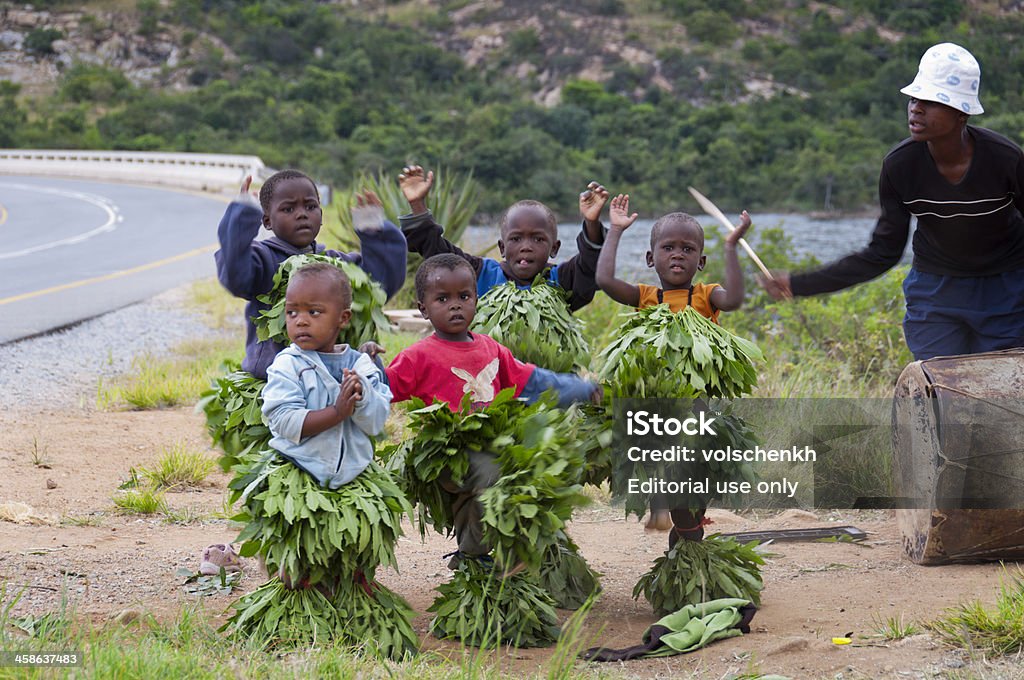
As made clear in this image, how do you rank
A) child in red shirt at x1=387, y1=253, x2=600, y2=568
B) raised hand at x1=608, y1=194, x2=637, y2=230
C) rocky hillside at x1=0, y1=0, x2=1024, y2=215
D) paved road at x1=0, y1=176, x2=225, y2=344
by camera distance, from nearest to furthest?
child in red shirt at x1=387, y1=253, x2=600, y2=568, raised hand at x1=608, y1=194, x2=637, y2=230, paved road at x1=0, y1=176, x2=225, y2=344, rocky hillside at x1=0, y1=0, x2=1024, y2=215

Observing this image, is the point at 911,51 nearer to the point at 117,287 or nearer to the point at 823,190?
the point at 823,190

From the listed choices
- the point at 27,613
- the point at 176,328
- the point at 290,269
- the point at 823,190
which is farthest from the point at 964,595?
the point at 823,190

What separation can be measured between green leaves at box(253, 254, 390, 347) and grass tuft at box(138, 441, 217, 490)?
280 centimetres

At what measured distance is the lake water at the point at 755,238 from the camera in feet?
52.0

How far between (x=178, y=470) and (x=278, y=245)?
296 cm

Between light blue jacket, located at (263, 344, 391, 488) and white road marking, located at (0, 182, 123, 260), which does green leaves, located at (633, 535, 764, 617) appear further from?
white road marking, located at (0, 182, 123, 260)

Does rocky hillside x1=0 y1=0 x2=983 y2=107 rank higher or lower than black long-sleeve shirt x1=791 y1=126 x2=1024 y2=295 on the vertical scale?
higher

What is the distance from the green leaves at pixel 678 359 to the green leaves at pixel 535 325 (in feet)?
0.69

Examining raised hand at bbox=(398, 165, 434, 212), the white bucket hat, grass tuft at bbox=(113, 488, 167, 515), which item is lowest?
grass tuft at bbox=(113, 488, 167, 515)

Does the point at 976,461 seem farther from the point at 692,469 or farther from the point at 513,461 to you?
the point at 513,461

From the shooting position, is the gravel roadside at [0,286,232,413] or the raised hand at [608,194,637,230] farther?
the gravel roadside at [0,286,232,413]

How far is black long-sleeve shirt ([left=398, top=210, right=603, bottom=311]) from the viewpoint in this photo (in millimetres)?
5438

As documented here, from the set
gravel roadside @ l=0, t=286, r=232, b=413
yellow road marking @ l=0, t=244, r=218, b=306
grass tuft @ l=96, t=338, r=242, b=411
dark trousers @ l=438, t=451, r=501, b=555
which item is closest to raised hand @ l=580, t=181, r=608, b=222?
dark trousers @ l=438, t=451, r=501, b=555

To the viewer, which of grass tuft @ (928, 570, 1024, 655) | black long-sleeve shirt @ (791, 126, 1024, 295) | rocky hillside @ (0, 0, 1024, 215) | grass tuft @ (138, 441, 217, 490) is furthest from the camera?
rocky hillside @ (0, 0, 1024, 215)
